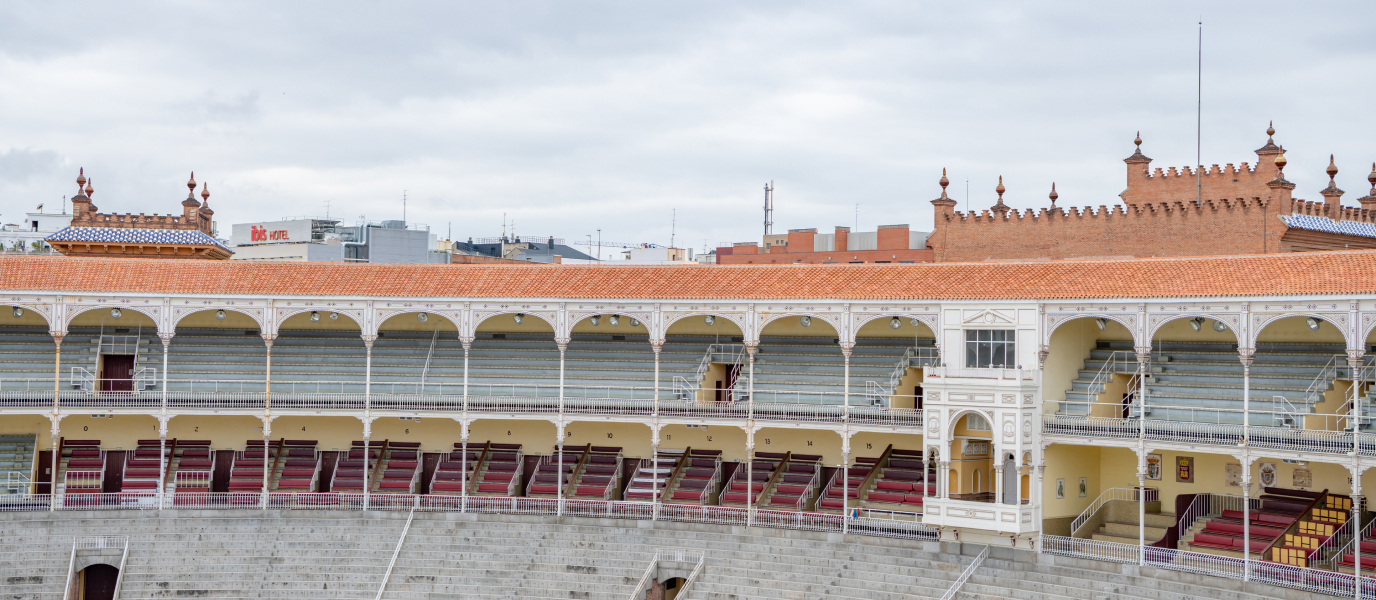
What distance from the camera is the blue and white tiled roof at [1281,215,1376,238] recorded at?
46812 millimetres

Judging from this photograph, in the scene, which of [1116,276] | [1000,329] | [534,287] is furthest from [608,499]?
[1116,276]

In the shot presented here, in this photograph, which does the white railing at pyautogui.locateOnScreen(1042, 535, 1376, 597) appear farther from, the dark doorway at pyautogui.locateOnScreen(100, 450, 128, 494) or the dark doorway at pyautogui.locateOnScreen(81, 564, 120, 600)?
the dark doorway at pyautogui.locateOnScreen(100, 450, 128, 494)

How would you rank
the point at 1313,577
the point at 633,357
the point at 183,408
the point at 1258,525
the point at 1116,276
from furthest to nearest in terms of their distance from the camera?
the point at 633,357, the point at 183,408, the point at 1116,276, the point at 1258,525, the point at 1313,577

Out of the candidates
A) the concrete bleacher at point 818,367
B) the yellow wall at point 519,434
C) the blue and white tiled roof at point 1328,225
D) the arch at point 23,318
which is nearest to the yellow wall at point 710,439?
the concrete bleacher at point 818,367

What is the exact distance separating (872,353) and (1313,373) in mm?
13656

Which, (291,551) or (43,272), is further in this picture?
(43,272)

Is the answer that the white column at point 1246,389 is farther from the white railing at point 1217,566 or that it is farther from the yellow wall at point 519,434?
the yellow wall at point 519,434

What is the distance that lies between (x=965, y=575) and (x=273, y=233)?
2191 inches

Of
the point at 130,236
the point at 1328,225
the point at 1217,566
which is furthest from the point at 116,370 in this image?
the point at 1328,225

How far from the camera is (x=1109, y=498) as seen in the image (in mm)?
40469

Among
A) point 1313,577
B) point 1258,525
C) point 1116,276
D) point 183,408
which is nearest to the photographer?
point 1313,577

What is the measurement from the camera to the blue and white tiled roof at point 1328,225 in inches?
1843

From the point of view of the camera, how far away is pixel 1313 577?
3228 cm

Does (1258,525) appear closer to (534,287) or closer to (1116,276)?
(1116,276)
